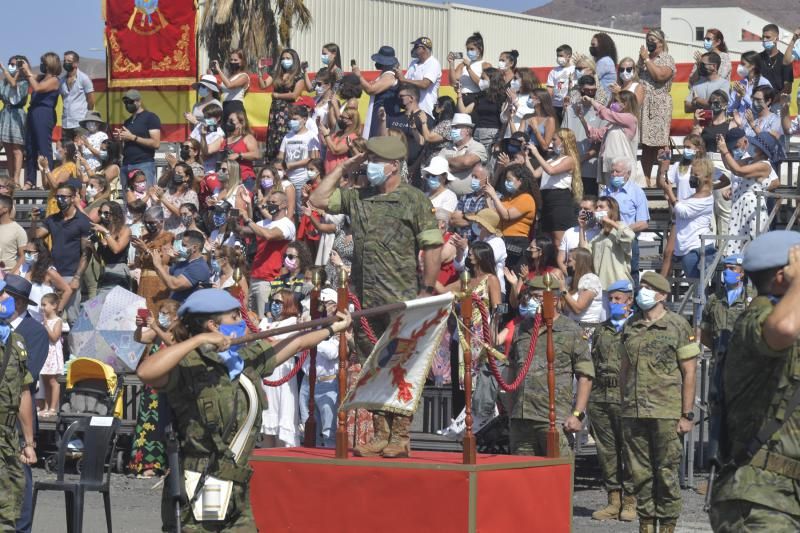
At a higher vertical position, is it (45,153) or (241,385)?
(45,153)

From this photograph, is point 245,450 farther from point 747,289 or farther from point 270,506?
point 747,289

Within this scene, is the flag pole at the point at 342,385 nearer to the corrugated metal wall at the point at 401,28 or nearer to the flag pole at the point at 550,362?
the flag pole at the point at 550,362

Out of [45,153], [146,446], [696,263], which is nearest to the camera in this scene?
[146,446]

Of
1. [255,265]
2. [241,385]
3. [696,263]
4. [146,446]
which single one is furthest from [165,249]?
[241,385]

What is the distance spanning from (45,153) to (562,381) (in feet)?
37.7

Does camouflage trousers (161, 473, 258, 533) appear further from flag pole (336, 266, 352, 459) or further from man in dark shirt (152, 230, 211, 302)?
man in dark shirt (152, 230, 211, 302)

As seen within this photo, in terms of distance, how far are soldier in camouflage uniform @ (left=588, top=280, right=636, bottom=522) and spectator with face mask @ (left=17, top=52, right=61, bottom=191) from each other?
10781mm

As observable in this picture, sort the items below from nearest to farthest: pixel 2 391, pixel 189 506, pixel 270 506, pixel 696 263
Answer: pixel 189 506 < pixel 2 391 < pixel 270 506 < pixel 696 263

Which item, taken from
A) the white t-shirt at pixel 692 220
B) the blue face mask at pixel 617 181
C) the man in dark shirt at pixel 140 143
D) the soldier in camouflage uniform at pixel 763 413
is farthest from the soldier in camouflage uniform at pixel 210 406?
the man in dark shirt at pixel 140 143

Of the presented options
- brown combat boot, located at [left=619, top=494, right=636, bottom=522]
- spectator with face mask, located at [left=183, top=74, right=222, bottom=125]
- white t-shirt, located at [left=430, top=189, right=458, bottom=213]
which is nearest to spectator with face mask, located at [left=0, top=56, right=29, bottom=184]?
spectator with face mask, located at [left=183, top=74, right=222, bottom=125]

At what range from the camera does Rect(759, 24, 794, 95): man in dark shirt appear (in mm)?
18188

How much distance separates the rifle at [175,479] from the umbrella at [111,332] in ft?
23.6

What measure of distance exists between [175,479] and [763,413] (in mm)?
2954

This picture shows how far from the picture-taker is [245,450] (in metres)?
8.09
